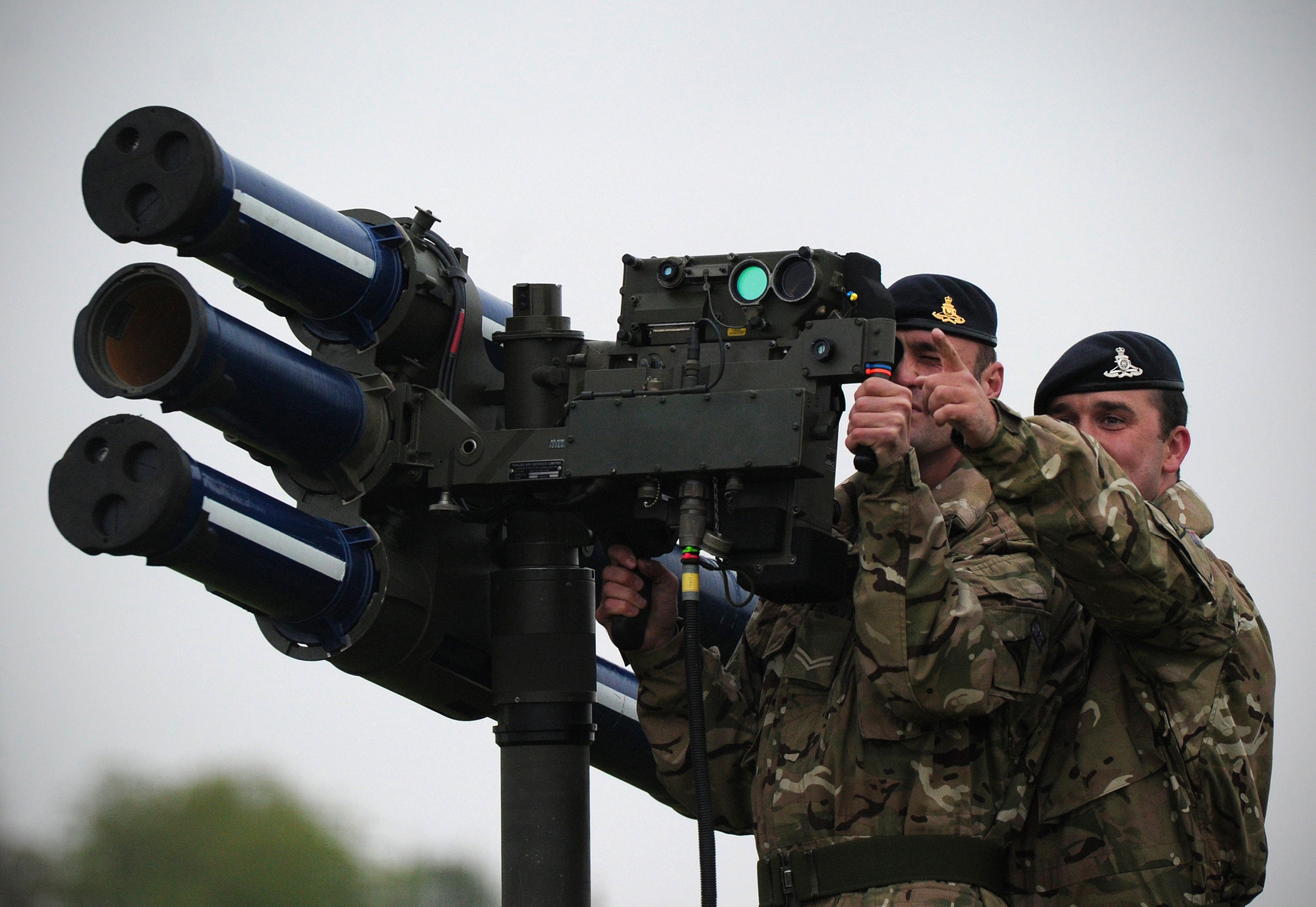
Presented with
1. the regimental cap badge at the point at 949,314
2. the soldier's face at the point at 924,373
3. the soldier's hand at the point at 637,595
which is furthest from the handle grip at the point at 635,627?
the regimental cap badge at the point at 949,314

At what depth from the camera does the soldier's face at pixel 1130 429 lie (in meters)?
4.45

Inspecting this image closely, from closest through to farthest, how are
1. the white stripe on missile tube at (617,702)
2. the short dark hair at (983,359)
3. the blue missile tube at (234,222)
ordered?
the blue missile tube at (234,222)
the short dark hair at (983,359)
the white stripe on missile tube at (617,702)

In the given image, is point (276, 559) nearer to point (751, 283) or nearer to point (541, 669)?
point (541, 669)

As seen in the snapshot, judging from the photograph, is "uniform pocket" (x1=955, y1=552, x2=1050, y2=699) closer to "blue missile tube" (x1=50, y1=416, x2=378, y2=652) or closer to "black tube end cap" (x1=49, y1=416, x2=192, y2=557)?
"blue missile tube" (x1=50, y1=416, x2=378, y2=652)

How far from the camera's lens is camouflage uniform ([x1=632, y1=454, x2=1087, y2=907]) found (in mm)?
3893

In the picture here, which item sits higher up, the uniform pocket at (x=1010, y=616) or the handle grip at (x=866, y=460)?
the handle grip at (x=866, y=460)

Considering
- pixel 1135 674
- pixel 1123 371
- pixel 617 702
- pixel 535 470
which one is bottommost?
pixel 1135 674

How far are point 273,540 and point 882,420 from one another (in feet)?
4.66

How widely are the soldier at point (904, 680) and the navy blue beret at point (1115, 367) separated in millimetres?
190

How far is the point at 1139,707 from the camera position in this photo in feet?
13.6

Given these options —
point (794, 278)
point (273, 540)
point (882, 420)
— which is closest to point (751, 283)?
point (794, 278)

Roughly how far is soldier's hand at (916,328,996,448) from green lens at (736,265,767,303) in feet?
1.62

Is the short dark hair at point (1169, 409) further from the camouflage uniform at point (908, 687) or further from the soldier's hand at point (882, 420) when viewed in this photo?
the soldier's hand at point (882, 420)

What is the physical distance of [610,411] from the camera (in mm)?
4039
